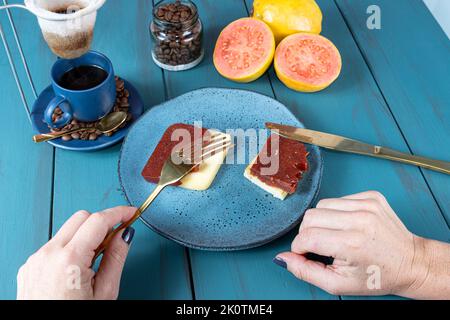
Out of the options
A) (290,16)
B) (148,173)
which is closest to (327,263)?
(148,173)

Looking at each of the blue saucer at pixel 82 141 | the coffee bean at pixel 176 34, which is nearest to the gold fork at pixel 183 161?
the blue saucer at pixel 82 141

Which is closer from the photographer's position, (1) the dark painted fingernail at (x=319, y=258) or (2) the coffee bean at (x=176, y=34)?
(1) the dark painted fingernail at (x=319, y=258)

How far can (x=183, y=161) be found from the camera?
79 centimetres

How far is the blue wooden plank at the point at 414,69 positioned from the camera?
2.99 ft

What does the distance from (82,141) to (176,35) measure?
0.29 metres

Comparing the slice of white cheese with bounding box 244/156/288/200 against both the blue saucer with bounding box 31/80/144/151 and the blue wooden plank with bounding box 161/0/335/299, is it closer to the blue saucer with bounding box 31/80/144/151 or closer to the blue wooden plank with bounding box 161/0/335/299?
the blue wooden plank with bounding box 161/0/335/299

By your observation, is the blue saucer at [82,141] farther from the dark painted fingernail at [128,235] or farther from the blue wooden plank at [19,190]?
the dark painted fingernail at [128,235]

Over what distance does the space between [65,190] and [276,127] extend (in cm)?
39

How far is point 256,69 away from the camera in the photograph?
972mm

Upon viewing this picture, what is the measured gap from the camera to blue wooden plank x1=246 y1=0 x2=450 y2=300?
31.9 inches

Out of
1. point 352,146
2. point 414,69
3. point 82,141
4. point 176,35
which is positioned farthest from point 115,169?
point 414,69

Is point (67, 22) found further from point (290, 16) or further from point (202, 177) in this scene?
point (290, 16)

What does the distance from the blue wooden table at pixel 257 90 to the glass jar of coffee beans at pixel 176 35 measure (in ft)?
0.09
